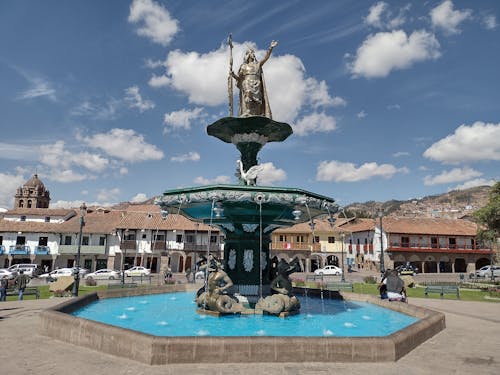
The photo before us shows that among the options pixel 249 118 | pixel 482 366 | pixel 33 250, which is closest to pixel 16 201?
pixel 33 250

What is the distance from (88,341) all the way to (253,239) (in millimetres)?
6578

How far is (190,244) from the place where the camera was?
164ft

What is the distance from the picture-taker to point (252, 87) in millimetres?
13641

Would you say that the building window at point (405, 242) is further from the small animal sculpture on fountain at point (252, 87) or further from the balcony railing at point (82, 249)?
the small animal sculpture on fountain at point (252, 87)

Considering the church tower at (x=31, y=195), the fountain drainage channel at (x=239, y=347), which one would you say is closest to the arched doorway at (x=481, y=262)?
the fountain drainage channel at (x=239, y=347)

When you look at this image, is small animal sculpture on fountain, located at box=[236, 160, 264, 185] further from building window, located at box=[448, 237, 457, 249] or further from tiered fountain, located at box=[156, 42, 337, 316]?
building window, located at box=[448, 237, 457, 249]

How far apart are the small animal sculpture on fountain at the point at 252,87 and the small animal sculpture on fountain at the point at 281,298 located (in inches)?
217

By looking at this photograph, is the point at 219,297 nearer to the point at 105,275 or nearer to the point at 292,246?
the point at 105,275

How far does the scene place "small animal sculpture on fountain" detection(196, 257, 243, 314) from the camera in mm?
11281

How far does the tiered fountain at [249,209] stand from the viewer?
1080cm

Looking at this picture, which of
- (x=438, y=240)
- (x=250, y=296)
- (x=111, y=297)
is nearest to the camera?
(x=250, y=296)

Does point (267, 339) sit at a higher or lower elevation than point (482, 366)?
higher

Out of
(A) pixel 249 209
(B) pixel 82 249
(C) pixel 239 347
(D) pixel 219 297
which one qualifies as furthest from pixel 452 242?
(C) pixel 239 347

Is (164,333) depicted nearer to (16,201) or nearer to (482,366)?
(482,366)
